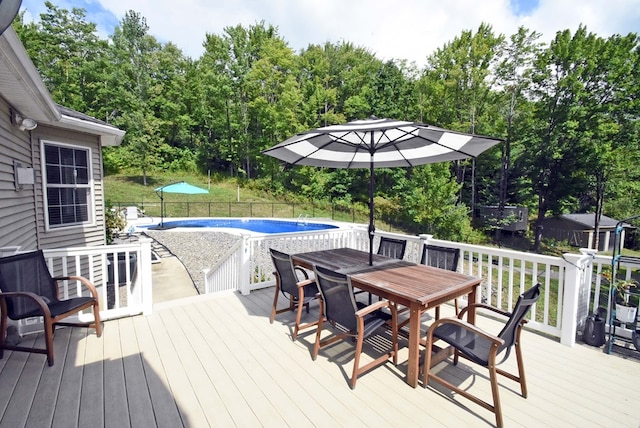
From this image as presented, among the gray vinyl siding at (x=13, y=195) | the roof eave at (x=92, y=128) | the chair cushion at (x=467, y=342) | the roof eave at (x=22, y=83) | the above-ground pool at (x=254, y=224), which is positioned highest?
the roof eave at (x=92, y=128)

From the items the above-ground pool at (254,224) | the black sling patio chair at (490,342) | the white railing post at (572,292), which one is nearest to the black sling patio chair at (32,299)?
the black sling patio chair at (490,342)

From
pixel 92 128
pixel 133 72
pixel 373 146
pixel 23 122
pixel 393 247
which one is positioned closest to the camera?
pixel 373 146

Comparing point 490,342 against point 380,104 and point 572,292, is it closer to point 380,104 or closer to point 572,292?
point 572,292

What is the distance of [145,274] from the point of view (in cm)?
383

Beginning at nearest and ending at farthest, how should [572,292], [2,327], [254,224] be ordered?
[2,327] < [572,292] < [254,224]

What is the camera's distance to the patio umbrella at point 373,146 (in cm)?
300

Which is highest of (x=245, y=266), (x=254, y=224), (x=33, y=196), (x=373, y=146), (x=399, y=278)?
(x=373, y=146)

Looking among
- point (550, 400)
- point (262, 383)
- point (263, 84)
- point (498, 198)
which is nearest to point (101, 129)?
point (262, 383)

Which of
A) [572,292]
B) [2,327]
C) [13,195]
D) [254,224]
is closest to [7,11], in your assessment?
[2,327]

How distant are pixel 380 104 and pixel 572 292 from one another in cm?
2186

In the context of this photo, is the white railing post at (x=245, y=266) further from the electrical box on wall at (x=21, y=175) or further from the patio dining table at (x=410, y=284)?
the electrical box on wall at (x=21, y=175)

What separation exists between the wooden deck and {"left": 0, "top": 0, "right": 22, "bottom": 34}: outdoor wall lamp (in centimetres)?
230

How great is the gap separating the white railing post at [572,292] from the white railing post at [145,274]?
4.54 meters

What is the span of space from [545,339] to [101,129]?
759 centimetres
